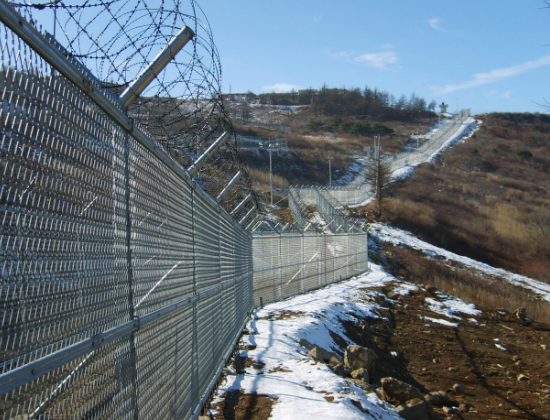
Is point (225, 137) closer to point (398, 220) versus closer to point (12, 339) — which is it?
point (12, 339)

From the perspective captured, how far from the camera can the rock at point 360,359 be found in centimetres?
879

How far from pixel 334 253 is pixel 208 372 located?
16.4m

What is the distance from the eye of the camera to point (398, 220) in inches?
1748

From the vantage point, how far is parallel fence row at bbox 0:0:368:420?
70.3 inches

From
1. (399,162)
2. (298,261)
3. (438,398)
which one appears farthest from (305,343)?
(399,162)

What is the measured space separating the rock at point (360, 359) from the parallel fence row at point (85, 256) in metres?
4.49

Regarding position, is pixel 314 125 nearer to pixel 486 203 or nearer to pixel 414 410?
pixel 486 203

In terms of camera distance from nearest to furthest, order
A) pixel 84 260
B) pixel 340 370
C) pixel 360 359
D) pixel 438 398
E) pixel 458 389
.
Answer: pixel 84 260 → pixel 340 370 → pixel 438 398 → pixel 360 359 → pixel 458 389

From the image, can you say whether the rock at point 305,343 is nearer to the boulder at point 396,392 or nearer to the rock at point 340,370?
the rock at point 340,370

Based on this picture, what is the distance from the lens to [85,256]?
2.38 metres

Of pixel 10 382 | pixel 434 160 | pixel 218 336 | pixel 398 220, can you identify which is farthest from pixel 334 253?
pixel 434 160

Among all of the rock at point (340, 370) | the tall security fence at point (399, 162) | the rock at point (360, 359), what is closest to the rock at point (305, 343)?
the rock at point (360, 359)

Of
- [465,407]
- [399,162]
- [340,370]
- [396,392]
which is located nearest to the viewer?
[396,392]

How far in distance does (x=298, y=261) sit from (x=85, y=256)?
48.1ft
